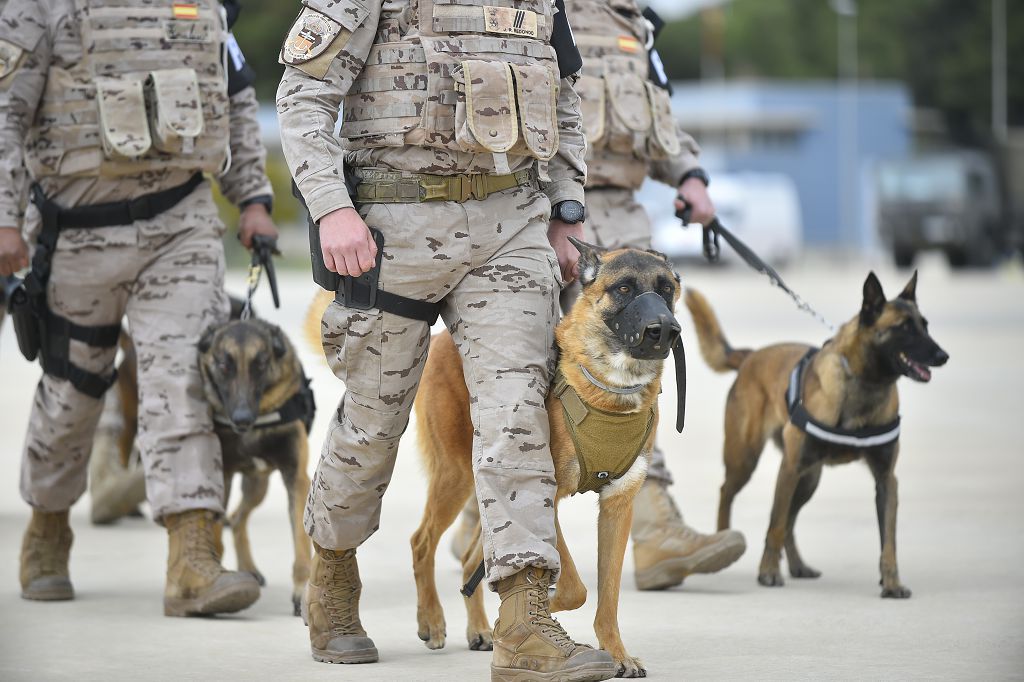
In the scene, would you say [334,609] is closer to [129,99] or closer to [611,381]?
[611,381]

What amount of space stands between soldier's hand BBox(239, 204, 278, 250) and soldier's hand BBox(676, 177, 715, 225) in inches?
63.0

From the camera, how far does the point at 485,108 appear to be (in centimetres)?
432

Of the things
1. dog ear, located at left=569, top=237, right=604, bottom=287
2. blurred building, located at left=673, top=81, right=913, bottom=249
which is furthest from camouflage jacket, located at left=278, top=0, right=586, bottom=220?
blurred building, located at left=673, top=81, right=913, bottom=249

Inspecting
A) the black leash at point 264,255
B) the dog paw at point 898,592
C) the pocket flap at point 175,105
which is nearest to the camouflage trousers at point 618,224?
the dog paw at point 898,592

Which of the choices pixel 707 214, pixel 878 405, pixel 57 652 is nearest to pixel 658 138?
pixel 707 214

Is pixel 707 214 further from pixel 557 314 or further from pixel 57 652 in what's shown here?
pixel 57 652

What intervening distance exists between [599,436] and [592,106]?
2065 mm

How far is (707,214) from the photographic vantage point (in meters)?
6.18

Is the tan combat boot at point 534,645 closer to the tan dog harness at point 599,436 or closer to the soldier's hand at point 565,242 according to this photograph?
the tan dog harness at point 599,436

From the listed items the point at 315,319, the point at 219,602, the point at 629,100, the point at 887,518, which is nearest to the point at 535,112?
the point at 315,319

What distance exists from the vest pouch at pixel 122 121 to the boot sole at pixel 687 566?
2.40 m

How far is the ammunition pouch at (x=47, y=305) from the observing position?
18.6 feet

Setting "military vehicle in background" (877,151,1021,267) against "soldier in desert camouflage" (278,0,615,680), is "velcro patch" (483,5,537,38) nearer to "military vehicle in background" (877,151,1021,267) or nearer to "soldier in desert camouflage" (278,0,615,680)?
"soldier in desert camouflage" (278,0,615,680)

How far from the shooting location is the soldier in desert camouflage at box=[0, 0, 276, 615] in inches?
218
